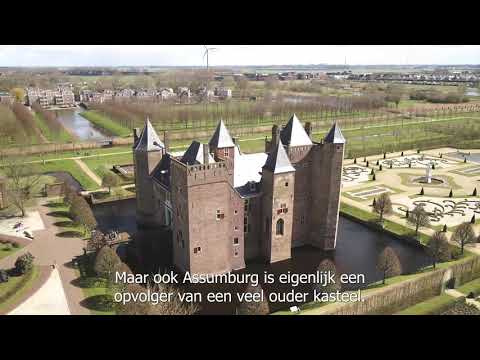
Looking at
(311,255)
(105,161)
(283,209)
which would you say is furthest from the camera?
(105,161)

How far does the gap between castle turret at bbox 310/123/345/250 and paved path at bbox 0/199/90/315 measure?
2416 cm

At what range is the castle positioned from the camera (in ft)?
119

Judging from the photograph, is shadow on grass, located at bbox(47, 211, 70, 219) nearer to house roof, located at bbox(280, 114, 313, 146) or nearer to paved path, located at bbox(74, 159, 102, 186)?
paved path, located at bbox(74, 159, 102, 186)

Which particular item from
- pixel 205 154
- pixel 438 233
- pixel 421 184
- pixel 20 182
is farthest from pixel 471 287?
pixel 20 182

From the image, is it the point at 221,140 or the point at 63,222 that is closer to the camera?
the point at 221,140

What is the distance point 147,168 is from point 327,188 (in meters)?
20.0

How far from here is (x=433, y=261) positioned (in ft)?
134

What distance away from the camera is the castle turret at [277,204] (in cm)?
3847

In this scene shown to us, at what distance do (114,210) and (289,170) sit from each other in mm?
26747

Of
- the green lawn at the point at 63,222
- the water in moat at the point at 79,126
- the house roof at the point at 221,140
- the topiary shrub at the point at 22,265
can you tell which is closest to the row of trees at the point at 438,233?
the house roof at the point at 221,140

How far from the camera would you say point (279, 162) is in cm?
3838

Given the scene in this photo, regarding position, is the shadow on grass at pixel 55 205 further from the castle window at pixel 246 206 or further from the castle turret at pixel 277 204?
the castle turret at pixel 277 204

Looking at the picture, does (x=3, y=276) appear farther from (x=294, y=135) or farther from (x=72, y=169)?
(x=72, y=169)

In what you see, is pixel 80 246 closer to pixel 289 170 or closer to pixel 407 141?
pixel 289 170
